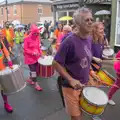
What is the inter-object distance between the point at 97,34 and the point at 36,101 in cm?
198

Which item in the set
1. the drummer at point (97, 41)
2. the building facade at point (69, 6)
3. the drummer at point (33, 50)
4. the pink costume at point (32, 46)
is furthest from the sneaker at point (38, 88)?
the building facade at point (69, 6)

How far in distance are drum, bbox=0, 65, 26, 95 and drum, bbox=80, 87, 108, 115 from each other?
158 centimetres

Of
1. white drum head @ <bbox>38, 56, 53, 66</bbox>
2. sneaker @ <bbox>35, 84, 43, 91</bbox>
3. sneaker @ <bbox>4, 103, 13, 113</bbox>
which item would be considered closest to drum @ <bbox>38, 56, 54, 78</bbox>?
white drum head @ <bbox>38, 56, 53, 66</bbox>

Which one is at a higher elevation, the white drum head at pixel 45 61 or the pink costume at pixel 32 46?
the pink costume at pixel 32 46

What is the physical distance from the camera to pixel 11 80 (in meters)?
3.96

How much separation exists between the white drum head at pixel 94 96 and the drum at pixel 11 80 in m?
1.57

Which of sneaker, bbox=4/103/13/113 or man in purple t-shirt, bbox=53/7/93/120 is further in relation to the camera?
sneaker, bbox=4/103/13/113

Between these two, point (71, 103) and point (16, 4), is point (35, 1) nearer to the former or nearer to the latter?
point (16, 4)

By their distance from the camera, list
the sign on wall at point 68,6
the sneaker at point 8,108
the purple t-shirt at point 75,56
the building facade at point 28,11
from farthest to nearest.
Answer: the building facade at point 28,11 < the sign on wall at point 68,6 < the sneaker at point 8,108 < the purple t-shirt at point 75,56

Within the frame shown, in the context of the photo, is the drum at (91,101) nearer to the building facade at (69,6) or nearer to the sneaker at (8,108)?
the sneaker at (8,108)

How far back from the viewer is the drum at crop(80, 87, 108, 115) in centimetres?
267

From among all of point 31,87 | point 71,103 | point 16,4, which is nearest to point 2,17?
point 16,4

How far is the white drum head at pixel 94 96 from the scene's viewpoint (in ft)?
8.87

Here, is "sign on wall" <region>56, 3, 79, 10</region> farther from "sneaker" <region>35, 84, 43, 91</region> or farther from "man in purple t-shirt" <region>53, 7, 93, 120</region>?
"man in purple t-shirt" <region>53, 7, 93, 120</region>
